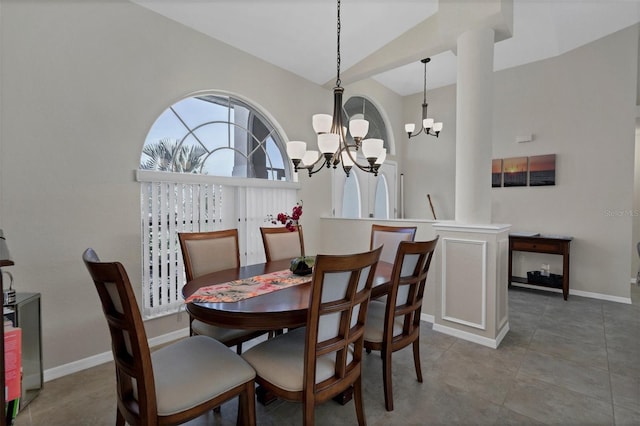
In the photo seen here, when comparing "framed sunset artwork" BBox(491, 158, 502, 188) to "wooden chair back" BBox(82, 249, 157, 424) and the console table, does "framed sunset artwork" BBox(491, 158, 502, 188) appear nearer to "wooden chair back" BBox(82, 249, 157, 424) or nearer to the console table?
the console table

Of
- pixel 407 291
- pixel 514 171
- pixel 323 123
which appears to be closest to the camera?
pixel 407 291

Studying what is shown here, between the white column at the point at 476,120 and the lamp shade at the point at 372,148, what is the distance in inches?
47.1

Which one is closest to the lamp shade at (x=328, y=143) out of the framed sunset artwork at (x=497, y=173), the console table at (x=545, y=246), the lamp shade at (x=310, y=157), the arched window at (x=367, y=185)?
the lamp shade at (x=310, y=157)

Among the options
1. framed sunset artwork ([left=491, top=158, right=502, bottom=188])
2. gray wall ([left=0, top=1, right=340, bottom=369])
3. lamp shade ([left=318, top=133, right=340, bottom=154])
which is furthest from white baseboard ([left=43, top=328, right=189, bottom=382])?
framed sunset artwork ([left=491, top=158, right=502, bottom=188])

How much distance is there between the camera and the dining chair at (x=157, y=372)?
124 centimetres

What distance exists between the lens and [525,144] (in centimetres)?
457

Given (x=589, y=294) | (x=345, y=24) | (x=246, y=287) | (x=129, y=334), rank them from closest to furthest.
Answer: (x=129, y=334)
(x=246, y=287)
(x=345, y=24)
(x=589, y=294)

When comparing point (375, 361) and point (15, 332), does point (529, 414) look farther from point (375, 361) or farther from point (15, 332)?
point (15, 332)

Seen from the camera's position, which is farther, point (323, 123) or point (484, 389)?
point (323, 123)

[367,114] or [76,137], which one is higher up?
[367,114]

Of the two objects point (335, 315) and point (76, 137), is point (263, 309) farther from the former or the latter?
point (76, 137)

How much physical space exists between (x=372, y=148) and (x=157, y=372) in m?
1.78

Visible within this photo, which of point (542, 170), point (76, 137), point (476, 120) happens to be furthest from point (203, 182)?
point (542, 170)

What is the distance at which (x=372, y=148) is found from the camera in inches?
86.9
